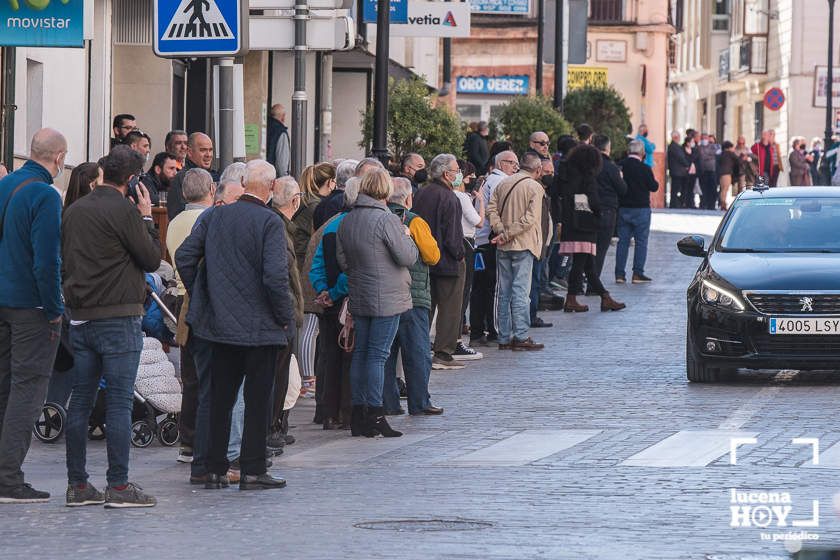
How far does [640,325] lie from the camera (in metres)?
23.7

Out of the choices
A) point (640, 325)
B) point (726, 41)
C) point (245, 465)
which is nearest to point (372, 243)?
→ point (245, 465)

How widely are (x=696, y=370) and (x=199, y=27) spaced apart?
5.74 metres

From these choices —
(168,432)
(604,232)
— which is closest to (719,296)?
(168,432)

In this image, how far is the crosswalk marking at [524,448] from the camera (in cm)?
1272

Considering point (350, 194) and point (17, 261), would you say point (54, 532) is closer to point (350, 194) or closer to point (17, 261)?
point (17, 261)

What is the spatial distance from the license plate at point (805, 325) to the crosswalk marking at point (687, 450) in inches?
113

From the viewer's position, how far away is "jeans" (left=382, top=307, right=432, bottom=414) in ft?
51.1

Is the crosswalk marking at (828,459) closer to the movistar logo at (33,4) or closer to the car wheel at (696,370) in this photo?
the car wheel at (696,370)

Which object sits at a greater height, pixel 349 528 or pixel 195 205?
pixel 195 205

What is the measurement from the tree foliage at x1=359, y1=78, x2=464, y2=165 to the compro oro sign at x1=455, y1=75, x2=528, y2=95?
30.6 m

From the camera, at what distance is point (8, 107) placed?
742 inches

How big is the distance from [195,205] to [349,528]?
370 cm

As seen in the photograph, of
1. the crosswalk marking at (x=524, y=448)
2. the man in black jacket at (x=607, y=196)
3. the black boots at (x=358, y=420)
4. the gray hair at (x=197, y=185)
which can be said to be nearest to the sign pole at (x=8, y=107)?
the black boots at (x=358, y=420)

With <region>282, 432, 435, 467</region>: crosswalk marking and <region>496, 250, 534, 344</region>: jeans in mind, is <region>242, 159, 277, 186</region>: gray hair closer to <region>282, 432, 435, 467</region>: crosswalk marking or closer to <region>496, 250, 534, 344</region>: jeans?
<region>282, 432, 435, 467</region>: crosswalk marking
